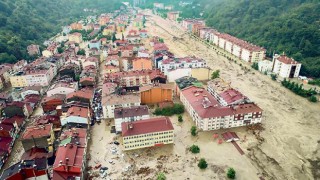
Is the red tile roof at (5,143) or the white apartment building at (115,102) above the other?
the white apartment building at (115,102)

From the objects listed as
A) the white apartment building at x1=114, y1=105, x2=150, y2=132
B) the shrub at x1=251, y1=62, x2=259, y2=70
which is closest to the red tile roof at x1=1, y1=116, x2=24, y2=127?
the white apartment building at x1=114, y1=105, x2=150, y2=132

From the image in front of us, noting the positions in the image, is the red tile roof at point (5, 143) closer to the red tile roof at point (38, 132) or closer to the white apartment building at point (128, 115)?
the red tile roof at point (38, 132)

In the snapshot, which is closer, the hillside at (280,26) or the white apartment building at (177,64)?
the white apartment building at (177,64)

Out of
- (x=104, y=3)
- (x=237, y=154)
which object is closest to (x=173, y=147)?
(x=237, y=154)

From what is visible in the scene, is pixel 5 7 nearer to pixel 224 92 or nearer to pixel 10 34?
pixel 10 34

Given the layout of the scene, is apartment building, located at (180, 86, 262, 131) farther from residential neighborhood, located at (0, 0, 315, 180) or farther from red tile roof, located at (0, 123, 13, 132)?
red tile roof, located at (0, 123, 13, 132)

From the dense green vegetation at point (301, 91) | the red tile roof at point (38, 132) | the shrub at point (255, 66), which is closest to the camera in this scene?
the red tile roof at point (38, 132)

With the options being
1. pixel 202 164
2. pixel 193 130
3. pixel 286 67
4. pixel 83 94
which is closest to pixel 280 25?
pixel 286 67

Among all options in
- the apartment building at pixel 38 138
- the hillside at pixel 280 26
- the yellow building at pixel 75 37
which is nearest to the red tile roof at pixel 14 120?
the apartment building at pixel 38 138
